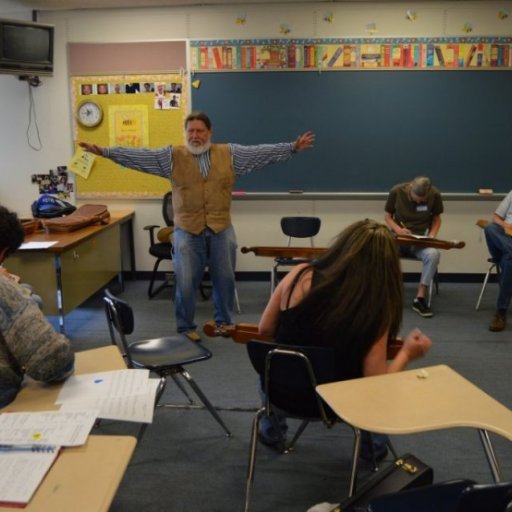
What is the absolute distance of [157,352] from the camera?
2492 mm

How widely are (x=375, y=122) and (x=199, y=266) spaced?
2436 millimetres

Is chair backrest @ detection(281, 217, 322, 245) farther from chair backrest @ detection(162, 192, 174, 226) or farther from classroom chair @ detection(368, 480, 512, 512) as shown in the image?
classroom chair @ detection(368, 480, 512, 512)

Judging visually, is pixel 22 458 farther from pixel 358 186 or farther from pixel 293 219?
pixel 358 186

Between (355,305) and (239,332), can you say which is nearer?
(355,305)

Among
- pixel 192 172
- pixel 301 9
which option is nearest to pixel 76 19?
pixel 301 9

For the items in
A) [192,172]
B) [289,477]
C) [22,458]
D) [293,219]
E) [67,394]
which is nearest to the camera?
[22,458]

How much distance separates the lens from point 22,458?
1153 mm

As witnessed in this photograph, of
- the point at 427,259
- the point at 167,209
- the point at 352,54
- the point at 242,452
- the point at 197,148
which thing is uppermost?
the point at 352,54

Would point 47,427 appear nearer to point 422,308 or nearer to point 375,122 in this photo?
point 422,308

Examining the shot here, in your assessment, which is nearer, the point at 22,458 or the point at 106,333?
the point at 22,458

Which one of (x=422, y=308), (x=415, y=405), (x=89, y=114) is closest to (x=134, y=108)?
(x=89, y=114)

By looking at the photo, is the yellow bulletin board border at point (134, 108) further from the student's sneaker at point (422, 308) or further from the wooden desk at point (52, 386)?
the wooden desk at point (52, 386)

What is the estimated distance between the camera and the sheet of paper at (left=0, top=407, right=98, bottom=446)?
3.99 feet

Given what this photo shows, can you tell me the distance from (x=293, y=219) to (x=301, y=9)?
1.95 m
